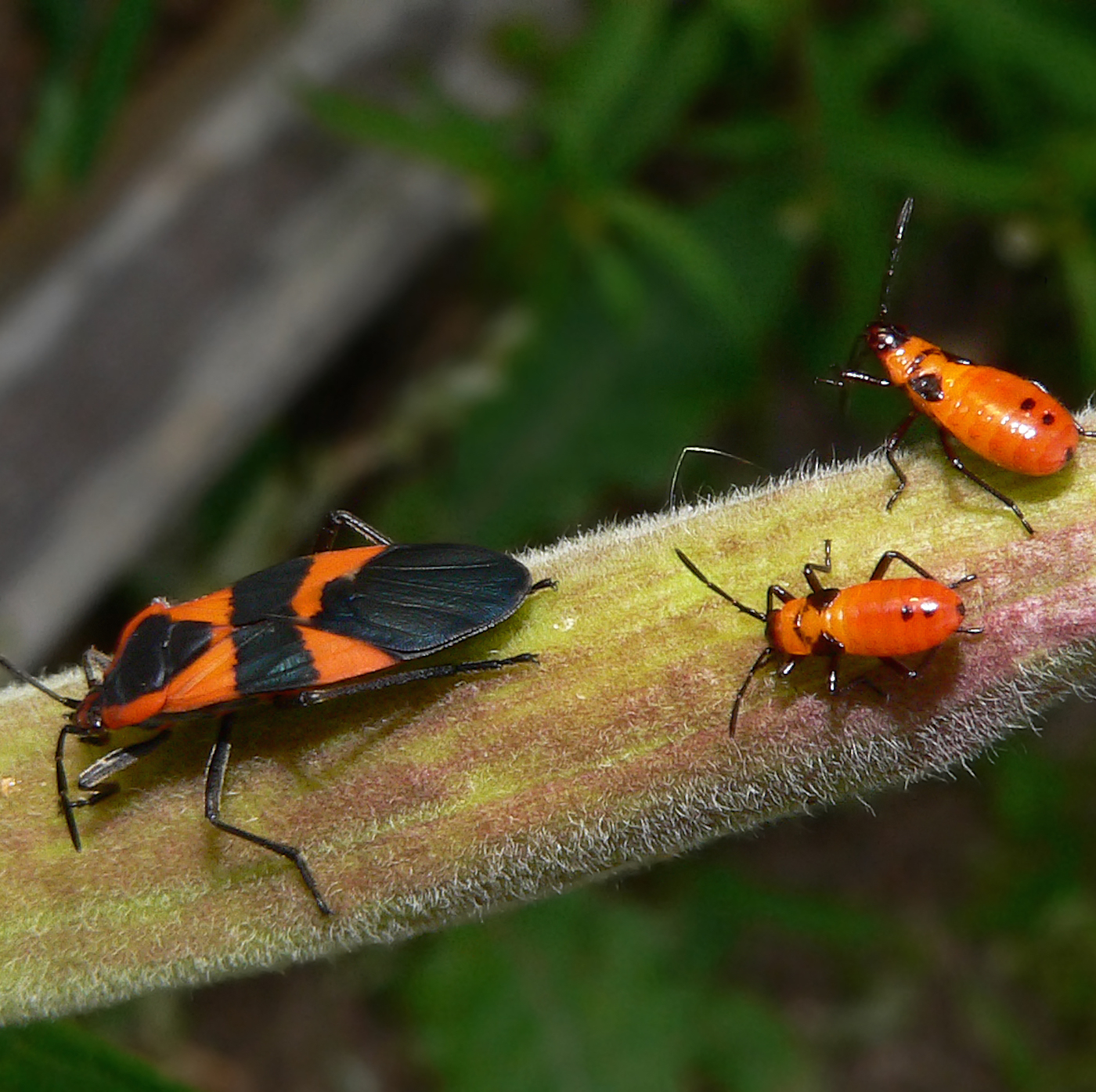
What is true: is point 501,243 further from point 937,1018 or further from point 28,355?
point 937,1018

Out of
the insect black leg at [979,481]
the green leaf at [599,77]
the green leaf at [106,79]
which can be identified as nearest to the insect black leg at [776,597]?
the insect black leg at [979,481]

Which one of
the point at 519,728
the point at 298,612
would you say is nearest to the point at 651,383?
the point at 298,612

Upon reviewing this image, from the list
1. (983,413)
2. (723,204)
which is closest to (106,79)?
(723,204)

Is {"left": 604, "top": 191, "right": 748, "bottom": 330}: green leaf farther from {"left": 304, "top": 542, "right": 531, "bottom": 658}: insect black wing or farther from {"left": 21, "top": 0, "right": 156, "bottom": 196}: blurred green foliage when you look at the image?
{"left": 304, "top": 542, "right": 531, "bottom": 658}: insect black wing

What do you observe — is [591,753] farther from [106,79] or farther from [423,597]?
[106,79]

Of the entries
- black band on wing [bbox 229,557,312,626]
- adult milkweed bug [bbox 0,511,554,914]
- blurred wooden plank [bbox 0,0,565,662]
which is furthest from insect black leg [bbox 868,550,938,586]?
blurred wooden plank [bbox 0,0,565,662]
